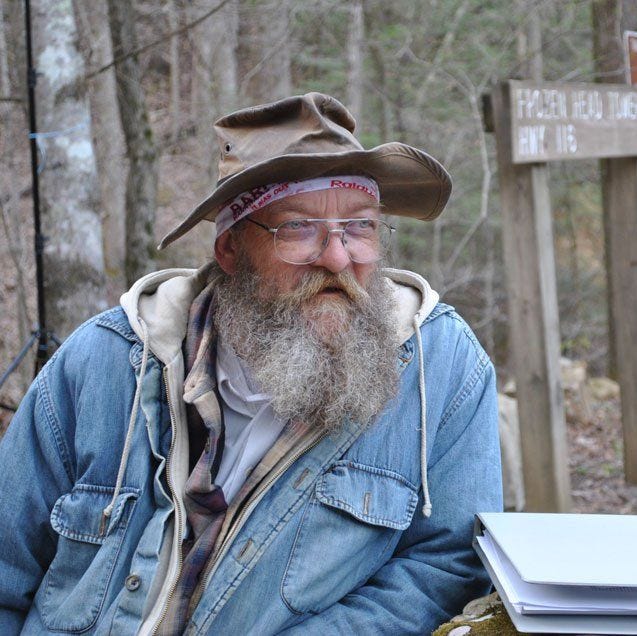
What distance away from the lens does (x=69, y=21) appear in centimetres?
467

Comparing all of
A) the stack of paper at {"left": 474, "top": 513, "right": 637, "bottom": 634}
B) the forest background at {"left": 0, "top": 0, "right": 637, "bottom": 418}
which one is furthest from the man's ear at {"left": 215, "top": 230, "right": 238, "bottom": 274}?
the forest background at {"left": 0, "top": 0, "right": 637, "bottom": 418}

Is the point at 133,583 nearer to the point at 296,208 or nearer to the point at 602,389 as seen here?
the point at 296,208

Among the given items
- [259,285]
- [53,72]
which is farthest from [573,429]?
→ [259,285]

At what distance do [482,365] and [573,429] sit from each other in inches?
256

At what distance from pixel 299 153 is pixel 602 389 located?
8.14 m

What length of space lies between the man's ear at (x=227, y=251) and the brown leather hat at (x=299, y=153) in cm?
10

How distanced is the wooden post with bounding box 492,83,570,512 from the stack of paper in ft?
9.85

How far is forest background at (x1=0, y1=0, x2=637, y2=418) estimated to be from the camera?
23.5 feet

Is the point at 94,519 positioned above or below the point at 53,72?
below

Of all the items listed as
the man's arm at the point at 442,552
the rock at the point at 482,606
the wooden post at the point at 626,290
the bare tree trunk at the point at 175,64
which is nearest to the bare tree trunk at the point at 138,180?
the bare tree trunk at the point at 175,64

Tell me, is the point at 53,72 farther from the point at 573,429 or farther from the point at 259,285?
the point at 573,429

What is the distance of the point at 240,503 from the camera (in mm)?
2166

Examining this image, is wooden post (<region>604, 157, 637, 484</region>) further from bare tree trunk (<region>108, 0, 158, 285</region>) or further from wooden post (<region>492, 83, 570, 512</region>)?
bare tree trunk (<region>108, 0, 158, 285</region>)

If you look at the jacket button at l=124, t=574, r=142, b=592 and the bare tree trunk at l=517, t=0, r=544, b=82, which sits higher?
the bare tree trunk at l=517, t=0, r=544, b=82
